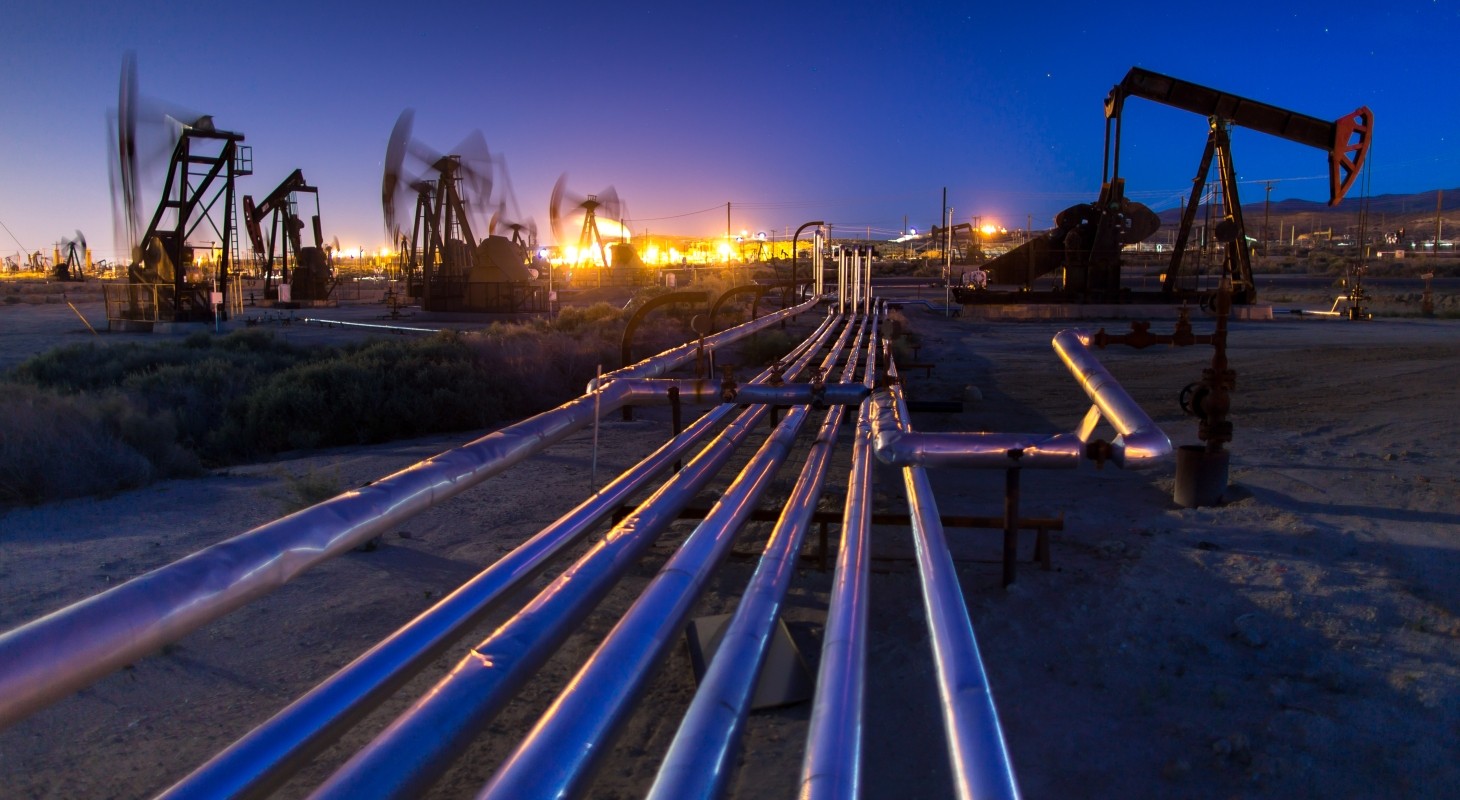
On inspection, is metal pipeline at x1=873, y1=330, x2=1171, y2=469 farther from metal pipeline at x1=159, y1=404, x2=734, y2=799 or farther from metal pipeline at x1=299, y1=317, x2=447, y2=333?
metal pipeline at x1=299, y1=317, x2=447, y2=333

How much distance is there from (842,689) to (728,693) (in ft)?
0.85

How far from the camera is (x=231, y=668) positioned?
3752mm

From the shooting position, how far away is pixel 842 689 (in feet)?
6.55

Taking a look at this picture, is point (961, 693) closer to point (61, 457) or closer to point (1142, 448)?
point (1142, 448)

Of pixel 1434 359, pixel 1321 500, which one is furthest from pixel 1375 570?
pixel 1434 359

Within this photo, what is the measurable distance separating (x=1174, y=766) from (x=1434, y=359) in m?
13.4

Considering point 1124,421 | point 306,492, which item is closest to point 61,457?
point 306,492

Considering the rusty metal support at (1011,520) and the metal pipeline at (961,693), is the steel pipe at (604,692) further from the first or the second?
the rusty metal support at (1011,520)

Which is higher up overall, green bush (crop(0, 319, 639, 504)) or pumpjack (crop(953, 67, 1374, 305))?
pumpjack (crop(953, 67, 1374, 305))

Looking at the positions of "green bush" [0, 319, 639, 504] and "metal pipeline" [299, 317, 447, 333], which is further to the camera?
"metal pipeline" [299, 317, 447, 333]

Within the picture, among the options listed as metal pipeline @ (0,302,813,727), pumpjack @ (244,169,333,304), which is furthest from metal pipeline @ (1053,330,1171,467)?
pumpjack @ (244,169,333,304)

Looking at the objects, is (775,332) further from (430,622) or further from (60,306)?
(60,306)

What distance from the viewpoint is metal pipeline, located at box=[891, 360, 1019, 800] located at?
1577 mm

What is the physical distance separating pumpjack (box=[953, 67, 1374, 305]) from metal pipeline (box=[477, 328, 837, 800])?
21.9 meters
